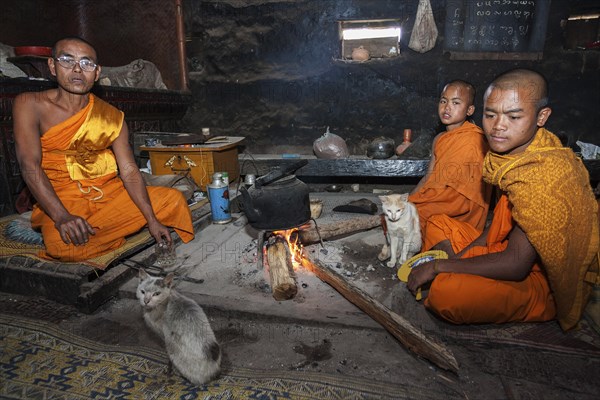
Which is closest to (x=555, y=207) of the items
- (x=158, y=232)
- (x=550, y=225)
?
(x=550, y=225)

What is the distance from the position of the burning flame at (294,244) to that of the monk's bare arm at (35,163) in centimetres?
166

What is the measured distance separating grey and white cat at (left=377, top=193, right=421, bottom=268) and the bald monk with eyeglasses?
7.02 ft

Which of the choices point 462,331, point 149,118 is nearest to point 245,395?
point 462,331

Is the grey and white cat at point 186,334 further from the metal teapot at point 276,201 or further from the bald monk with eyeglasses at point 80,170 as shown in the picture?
the bald monk with eyeglasses at point 80,170

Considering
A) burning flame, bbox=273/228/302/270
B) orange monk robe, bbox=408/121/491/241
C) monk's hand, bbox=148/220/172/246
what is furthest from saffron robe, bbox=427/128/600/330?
monk's hand, bbox=148/220/172/246

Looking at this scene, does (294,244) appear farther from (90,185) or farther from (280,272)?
(90,185)

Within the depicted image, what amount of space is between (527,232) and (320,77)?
223 inches

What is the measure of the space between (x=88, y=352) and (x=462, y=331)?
99.2 inches

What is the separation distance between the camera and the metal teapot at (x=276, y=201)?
2896 mm

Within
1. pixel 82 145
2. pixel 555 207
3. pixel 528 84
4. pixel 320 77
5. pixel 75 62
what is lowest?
pixel 555 207

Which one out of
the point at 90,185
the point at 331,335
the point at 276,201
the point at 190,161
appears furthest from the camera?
the point at 190,161

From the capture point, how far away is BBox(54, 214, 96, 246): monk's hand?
2.91 metres

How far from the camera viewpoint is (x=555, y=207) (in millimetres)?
2021

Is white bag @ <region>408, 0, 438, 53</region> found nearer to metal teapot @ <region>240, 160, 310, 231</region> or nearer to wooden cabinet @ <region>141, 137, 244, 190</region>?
wooden cabinet @ <region>141, 137, 244, 190</region>
